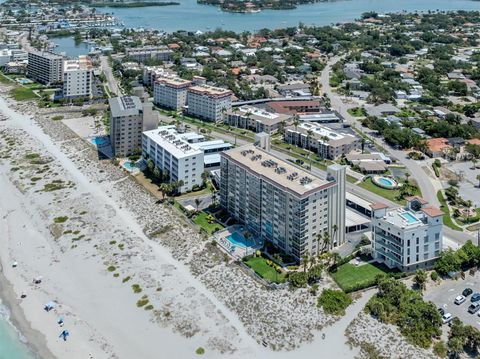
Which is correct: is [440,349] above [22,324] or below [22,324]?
above

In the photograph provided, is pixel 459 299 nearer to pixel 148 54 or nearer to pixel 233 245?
pixel 233 245

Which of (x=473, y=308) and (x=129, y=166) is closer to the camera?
(x=473, y=308)

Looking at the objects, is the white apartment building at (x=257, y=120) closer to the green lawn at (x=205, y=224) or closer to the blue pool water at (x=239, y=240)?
the green lawn at (x=205, y=224)

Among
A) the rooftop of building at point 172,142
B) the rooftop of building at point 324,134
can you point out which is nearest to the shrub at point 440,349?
the rooftop of building at point 172,142

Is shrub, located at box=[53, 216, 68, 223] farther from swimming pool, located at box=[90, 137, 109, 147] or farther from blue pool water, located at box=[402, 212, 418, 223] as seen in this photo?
blue pool water, located at box=[402, 212, 418, 223]

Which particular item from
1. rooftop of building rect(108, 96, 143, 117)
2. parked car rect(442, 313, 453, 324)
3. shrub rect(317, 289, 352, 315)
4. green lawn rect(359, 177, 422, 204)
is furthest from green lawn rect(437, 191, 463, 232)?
rooftop of building rect(108, 96, 143, 117)

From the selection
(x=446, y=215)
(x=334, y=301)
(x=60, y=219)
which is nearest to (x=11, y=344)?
(x=60, y=219)
